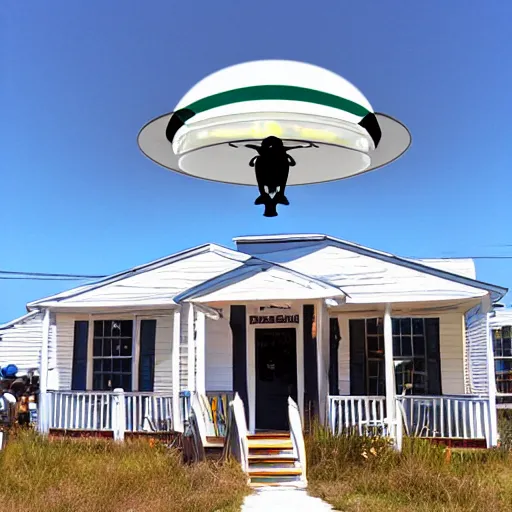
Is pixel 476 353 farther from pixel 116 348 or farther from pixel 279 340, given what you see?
pixel 116 348

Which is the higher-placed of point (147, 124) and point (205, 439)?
point (147, 124)

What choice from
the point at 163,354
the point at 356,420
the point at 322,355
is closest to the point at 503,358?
the point at 356,420

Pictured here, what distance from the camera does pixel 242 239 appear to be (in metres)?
15.0

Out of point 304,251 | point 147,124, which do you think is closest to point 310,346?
point 304,251

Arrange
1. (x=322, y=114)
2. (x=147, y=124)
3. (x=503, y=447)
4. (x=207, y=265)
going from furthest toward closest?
(x=207, y=265), (x=503, y=447), (x=147, y=124), (x=322, y=114)

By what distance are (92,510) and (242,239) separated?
9303 millimetres

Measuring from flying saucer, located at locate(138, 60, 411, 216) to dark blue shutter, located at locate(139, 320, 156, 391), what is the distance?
37.2ft

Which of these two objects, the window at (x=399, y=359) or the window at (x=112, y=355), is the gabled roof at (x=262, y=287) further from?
the window at (x=112, y=355)

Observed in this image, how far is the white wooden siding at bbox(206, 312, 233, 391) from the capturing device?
Result: 12969 millimetres

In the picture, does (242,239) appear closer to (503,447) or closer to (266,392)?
(266,392)

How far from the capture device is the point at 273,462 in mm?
9359

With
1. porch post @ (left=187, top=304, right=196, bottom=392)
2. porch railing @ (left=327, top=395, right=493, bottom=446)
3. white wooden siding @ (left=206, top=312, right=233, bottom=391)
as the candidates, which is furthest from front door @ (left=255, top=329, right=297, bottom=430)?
porch post @ (left=187, top=304, right=196, bottom=392)

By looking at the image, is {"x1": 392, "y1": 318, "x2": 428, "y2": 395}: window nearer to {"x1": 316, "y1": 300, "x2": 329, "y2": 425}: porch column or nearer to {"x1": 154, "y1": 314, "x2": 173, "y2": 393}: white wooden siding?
{"x1": 316, "y1": 300, "x2": 329, "y2": 425}: porch column

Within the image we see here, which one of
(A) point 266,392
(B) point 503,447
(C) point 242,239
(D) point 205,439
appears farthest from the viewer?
(C) point 242,239
